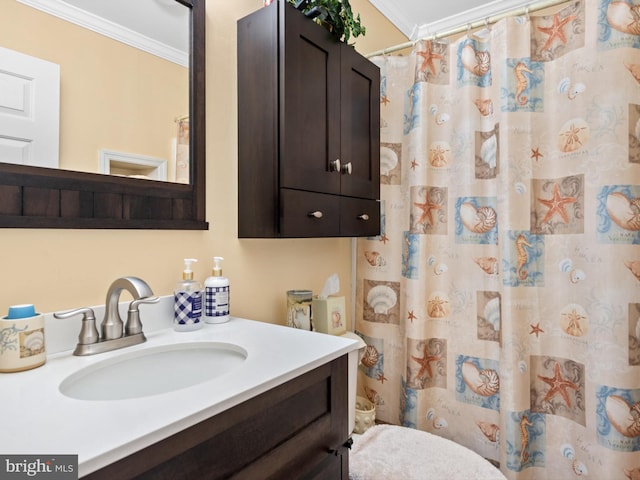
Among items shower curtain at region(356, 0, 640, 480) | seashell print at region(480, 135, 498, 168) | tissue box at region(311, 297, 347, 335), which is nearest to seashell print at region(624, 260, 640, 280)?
shower curtain at region(356, 0, 640, 480)

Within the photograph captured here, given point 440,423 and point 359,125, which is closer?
point 359,125

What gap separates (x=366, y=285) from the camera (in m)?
1.88

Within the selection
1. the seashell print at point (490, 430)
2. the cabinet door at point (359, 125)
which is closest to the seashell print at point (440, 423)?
the seashell print at point (490, 430)

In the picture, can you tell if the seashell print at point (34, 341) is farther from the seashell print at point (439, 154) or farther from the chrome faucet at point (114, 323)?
the seashell print at point (439, 154)

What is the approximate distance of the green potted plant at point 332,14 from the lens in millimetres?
1240

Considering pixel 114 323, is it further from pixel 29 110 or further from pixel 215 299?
pixel 29 110

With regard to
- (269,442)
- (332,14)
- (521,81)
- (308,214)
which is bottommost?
(269,442)

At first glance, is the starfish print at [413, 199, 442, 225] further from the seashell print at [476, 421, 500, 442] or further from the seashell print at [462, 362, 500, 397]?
the seashell print at [476, 421, 500, 442]

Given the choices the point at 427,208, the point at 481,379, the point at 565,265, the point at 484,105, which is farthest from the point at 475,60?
the point at 481,379

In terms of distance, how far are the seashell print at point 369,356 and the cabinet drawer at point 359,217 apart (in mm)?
621

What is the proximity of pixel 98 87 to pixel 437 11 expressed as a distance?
80.7 inches

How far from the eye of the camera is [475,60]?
63.2 inches

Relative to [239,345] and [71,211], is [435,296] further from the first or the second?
[71,211]

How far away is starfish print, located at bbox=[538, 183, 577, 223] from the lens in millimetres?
1422
